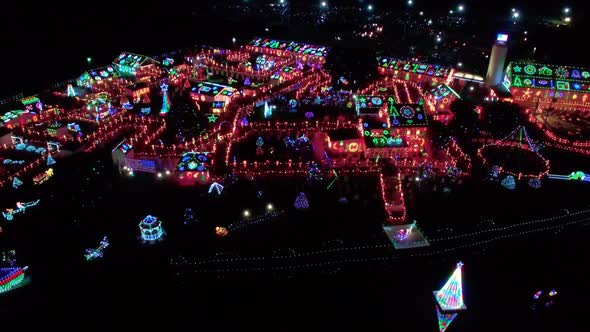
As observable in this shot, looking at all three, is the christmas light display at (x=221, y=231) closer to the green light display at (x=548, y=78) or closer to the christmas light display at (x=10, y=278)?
the christmas light display at (x=10, y=278)

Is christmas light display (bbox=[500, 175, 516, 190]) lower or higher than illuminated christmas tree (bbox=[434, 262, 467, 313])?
higher

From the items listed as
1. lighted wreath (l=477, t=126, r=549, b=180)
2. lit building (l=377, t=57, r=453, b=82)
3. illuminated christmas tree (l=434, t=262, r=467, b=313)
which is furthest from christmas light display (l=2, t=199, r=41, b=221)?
lit building (l=377, t=57, r=453, b=82)

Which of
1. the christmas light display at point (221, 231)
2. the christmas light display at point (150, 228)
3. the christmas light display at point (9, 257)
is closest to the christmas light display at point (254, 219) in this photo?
the christmas light display at point (221, 231)

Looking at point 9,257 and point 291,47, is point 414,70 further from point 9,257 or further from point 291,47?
point 9,257

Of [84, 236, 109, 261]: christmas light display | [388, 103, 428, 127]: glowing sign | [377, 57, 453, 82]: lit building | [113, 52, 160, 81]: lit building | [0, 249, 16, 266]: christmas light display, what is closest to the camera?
[0, 249, 16, 266]: christmas light display

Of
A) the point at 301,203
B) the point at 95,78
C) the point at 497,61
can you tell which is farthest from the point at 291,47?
the point at 301,203

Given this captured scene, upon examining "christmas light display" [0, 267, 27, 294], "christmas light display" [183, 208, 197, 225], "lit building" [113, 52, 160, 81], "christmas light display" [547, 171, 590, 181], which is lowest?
"christmas light display" [0, 267, 27, 294]

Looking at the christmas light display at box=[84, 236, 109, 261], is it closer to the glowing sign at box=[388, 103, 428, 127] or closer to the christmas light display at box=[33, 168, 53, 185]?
the christmas light display at box=[33, 168, 53, 185]
